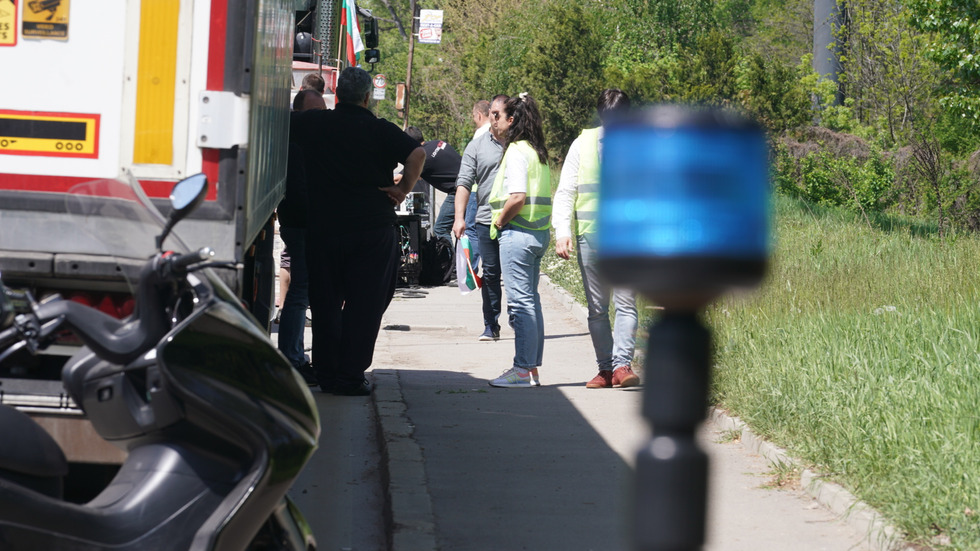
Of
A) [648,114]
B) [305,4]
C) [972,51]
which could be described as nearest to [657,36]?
[972,51]

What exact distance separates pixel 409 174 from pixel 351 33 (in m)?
11.2

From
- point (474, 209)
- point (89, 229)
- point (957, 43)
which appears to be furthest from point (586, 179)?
point (957, 43)

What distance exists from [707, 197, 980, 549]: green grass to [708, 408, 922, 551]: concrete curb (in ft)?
0.17

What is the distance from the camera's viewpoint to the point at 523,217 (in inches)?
326

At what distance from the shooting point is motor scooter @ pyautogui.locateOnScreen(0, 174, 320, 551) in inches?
118

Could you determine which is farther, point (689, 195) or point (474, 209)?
point (474, 209)

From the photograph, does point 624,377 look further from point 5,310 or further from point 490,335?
point 5,310

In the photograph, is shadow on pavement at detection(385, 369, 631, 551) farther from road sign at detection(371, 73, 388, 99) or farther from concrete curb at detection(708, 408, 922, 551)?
road sign at detection(371, 73, 388, 99)

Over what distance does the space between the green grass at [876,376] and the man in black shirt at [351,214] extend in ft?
7.92

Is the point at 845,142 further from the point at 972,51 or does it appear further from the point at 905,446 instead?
the point at 905,446

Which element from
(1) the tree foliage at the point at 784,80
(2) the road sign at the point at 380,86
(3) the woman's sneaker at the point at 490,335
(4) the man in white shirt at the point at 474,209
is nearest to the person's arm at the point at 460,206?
(4) the man in white shirt at the point at 474,209

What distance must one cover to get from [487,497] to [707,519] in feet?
15.1

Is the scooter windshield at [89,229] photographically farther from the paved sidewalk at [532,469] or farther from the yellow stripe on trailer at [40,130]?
the paved sidewalk at [532,469]

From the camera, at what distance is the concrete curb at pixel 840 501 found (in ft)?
15.1
